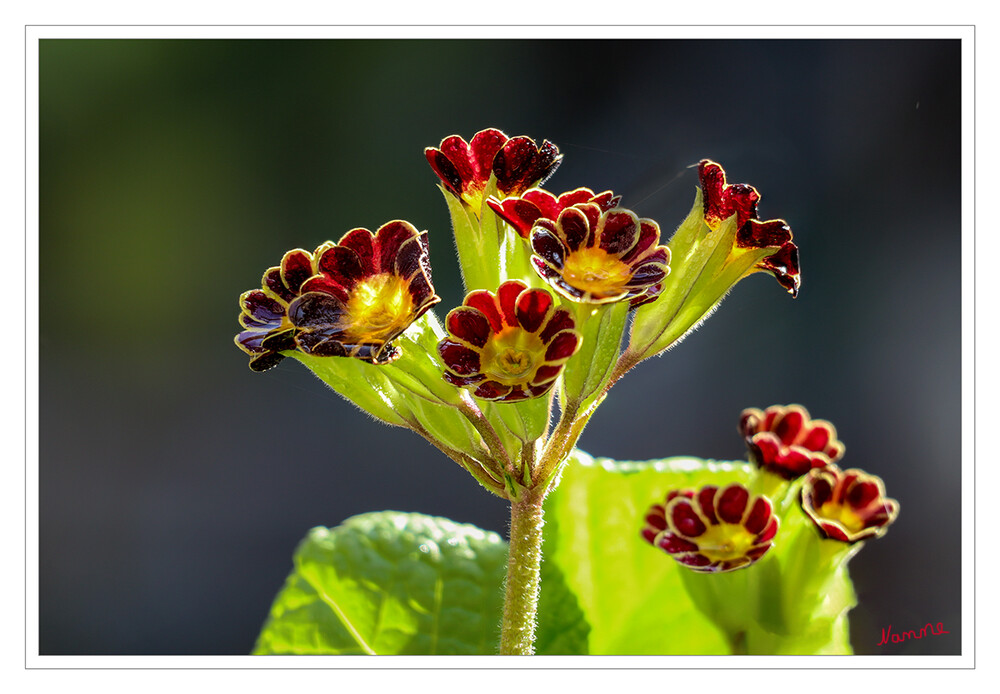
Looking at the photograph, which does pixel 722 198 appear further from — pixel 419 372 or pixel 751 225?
pixel 419 372

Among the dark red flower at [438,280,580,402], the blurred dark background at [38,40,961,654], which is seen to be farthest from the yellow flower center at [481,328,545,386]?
the blurred dark background at [38,40,961,654]

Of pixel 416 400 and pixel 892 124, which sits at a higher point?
pixel 892 124

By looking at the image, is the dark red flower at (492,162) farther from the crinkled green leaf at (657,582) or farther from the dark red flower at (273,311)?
the crinkled green leaf at (657,582)
